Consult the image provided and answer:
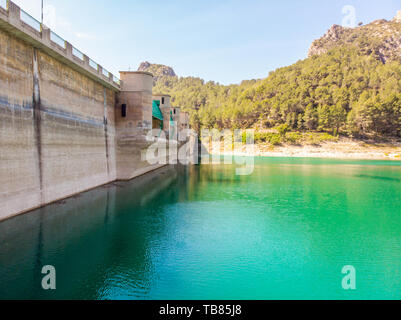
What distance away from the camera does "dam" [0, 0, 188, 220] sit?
13.9 meters

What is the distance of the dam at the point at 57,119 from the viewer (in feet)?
45.5

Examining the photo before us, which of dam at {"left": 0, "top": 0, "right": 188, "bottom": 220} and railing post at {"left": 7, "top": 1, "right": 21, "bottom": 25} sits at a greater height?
railing post at {"left": 7, "top": 1, "right": 21, "bottom": 25}

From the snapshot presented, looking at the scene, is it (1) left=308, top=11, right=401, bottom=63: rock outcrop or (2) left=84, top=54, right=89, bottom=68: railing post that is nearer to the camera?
A: (2) left=84, top=54, right=89, bottom=68: railing post

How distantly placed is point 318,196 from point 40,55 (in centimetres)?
2397

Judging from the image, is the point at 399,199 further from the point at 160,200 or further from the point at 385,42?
the point at 385,42

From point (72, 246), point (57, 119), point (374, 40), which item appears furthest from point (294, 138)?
point (374, 40)

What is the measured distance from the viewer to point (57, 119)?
18.5 metres

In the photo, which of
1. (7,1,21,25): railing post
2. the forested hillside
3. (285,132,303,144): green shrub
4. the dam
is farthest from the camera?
(285,132,303,144): green shrub

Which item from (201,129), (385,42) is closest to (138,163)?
(201,129)

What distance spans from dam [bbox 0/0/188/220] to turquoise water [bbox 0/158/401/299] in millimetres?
2057

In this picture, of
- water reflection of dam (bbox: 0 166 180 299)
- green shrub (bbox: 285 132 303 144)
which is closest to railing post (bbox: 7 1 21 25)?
water reflection of dam (bbox: 0 166 180 299)

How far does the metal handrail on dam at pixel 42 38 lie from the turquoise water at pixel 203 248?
1004 centimetres

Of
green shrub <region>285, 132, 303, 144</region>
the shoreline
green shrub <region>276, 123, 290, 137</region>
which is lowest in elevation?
the shoreline

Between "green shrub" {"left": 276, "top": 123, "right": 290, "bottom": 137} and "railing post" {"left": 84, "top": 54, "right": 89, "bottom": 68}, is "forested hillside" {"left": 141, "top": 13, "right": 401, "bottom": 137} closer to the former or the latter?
"green shrub" {"left": 276, "top": 123, "right": 290, "bottom": 137}
